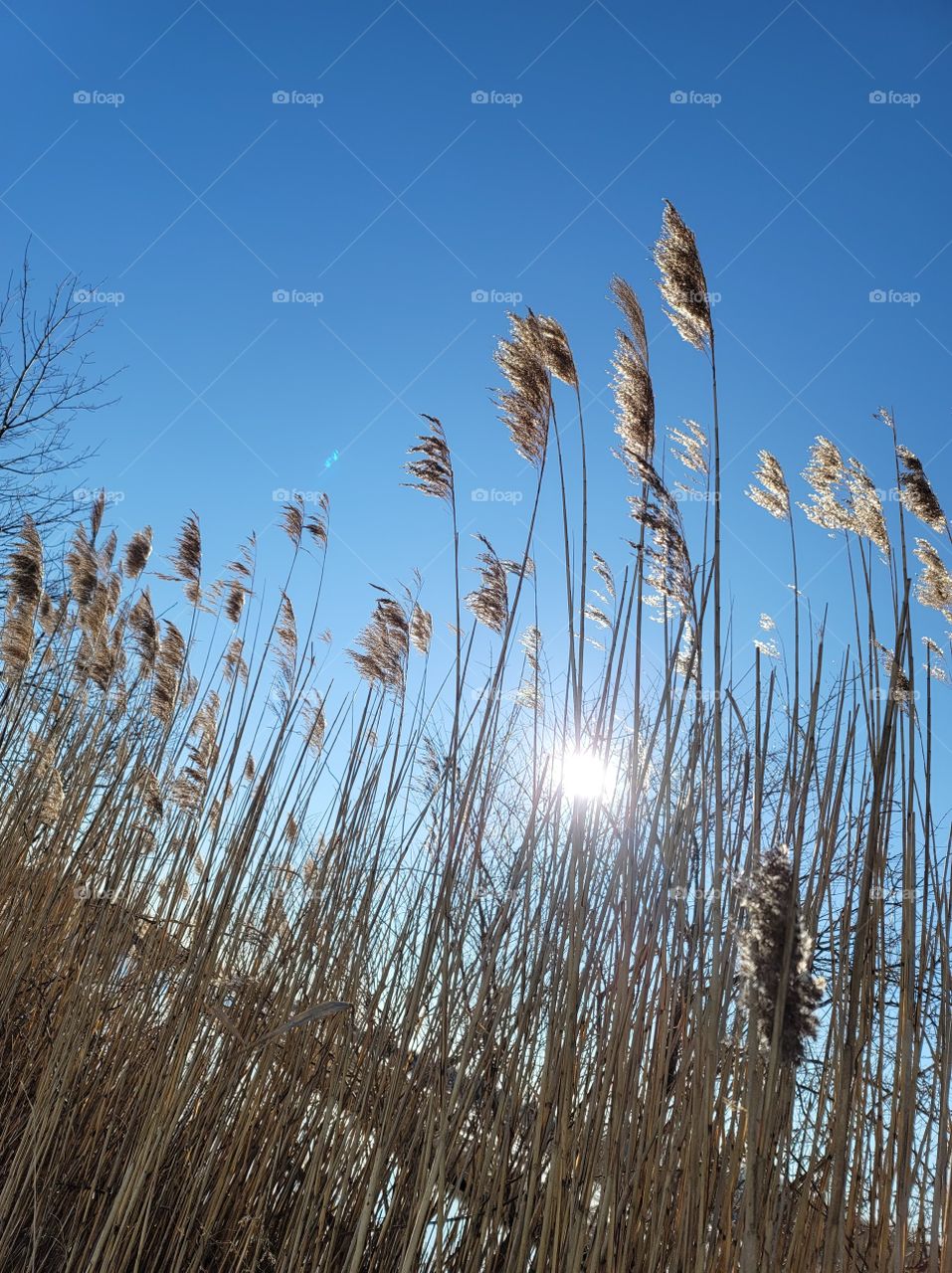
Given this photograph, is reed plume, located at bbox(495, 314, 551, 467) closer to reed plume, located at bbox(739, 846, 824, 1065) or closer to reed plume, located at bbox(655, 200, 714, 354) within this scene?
reed plume, located at bbox(655, 200, 714, 354)

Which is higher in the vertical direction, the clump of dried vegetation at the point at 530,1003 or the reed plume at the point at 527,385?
the reed plume at the point at 527,385

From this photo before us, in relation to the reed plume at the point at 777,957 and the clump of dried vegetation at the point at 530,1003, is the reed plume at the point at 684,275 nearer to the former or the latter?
the clump of dried vegetation at the point at 530,1003

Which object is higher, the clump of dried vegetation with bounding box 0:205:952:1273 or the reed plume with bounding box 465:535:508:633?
the reed plume with bounding box 465:535:508:633

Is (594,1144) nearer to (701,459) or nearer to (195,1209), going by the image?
(195,1209)

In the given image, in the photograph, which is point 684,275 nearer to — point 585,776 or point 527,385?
point 527,385

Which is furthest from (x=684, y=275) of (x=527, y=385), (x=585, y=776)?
(x=585, y=776)

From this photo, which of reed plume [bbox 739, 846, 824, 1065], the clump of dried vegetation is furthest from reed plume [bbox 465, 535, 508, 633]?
reed plume [bbox 739, 846, 824, 1065]

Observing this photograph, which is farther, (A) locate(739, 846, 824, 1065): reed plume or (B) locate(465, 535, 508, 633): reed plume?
(B) locate(465, 535, 508, 633): reed plume

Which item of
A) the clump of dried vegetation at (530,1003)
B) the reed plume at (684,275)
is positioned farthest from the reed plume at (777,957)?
the reed plume at (684,275)

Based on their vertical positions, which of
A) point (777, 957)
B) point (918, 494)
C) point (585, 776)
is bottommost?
point (777, 957)

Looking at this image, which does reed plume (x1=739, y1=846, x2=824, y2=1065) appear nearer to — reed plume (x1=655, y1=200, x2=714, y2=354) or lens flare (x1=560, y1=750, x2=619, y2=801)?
lens flare (x1=560, y1=750, x2=619, y2=801)

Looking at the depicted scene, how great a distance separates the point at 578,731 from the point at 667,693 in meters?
0.19

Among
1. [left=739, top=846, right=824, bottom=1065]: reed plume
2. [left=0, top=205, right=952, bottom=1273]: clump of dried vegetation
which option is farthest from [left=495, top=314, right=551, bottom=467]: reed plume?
[left=739, top=846, right=824, bottom=1065]: reed plume

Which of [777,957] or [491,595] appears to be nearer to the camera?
[777,957]
